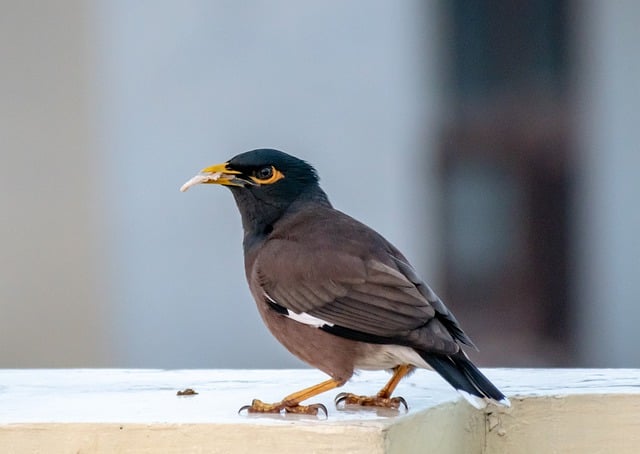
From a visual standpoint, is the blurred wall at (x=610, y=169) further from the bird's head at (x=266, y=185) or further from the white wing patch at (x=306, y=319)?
the white wing patch at (x=306, y=319)

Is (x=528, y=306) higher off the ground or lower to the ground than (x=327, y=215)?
lower

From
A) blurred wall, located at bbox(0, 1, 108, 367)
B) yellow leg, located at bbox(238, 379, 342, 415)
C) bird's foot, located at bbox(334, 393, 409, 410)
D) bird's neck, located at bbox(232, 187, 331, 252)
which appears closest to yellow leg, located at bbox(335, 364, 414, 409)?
bird's foot, located at bbox(334, 393, 409, 410)

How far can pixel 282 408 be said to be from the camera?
3.68 metres

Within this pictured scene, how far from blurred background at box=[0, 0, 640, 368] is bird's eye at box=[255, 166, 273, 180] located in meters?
4.23

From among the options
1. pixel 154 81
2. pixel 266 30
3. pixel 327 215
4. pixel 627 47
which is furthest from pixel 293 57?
pixel 327 215

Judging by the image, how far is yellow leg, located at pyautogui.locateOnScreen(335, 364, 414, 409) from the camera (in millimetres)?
3764

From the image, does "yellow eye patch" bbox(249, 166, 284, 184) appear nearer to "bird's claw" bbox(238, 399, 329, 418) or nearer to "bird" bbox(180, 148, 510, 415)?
"bird" bbox(180, 148, 510, 415)

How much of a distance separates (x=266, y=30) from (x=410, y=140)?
104 cm

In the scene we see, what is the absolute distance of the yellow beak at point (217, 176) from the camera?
14.6 ft

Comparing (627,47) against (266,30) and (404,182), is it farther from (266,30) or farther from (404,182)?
(266,30)

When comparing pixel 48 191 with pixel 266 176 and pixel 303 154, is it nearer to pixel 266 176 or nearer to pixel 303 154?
pixel 303 154

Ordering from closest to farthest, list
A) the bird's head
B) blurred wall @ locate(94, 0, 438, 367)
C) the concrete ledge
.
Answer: the concrete ledge < the bird's head < blurred wall @ locate(94, 0, 438, 367)

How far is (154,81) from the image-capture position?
9.07 meters

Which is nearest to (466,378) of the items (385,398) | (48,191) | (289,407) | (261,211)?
(385,398)
